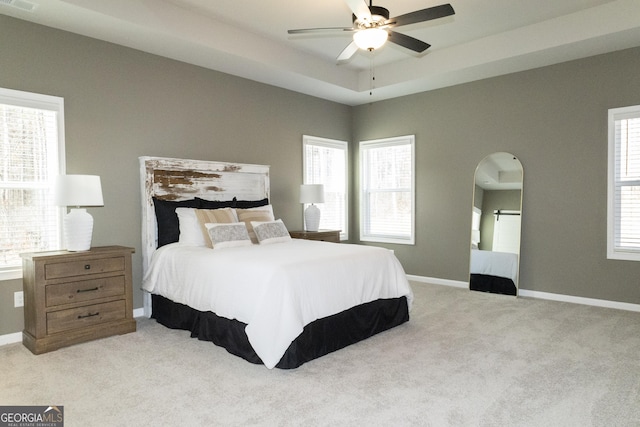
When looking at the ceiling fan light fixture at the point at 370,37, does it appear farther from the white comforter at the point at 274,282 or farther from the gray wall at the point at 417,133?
the gray wall at the point at 417,133

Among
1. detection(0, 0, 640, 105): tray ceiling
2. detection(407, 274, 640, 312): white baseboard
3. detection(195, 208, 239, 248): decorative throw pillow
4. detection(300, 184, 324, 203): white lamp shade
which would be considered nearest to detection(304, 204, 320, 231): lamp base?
detection(300, 184, 324, 203): white lamp shade

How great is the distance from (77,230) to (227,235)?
126 centimetres

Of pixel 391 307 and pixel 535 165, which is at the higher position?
pixel 535 165

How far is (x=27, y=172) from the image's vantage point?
3.46m

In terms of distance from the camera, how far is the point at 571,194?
4574 millimetres

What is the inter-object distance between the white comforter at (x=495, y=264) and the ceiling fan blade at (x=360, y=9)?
3483mm

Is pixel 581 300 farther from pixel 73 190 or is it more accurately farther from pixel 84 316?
pixel 73 190

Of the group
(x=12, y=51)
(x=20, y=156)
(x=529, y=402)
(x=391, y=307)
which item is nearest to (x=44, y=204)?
(x=20, y=156)

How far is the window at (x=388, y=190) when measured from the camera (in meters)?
6.04

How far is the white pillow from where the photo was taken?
4031mm

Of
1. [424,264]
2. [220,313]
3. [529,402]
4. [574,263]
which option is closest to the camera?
[529,402]

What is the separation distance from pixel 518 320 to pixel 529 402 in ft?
5.74

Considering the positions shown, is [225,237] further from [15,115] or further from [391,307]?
[15,115]

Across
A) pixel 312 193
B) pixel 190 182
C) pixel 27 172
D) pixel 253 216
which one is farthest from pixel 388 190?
pixel 27 172
